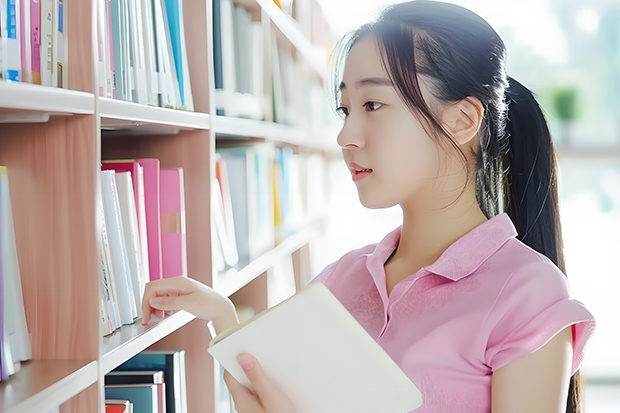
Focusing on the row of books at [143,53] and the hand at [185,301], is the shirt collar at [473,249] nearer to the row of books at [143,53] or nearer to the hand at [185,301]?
the hand at [185,301]

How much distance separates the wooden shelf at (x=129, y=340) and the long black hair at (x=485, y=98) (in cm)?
51

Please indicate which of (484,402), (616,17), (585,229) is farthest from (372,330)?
(616,17)

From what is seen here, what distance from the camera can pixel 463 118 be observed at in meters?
1.08

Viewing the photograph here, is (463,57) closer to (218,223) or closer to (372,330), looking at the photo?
(372,330)

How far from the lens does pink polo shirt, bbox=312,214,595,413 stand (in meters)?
0.93

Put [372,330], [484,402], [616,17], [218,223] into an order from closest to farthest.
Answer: [484,402]
[372,330]
[218,223]
[616,17]

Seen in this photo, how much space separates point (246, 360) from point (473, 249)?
418 mm

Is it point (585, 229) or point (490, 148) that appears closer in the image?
point (490, 148)

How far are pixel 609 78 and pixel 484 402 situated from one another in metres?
3.30

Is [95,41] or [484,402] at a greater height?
[95,41]

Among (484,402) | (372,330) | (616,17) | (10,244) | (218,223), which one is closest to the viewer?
(10,244)

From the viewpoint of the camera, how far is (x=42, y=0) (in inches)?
30.8

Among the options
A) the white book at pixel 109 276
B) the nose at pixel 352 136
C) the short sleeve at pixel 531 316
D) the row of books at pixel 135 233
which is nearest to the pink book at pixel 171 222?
the row of books at pixel 135 233

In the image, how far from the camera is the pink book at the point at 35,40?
30.1 inches
